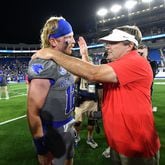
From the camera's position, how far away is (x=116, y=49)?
2.82m

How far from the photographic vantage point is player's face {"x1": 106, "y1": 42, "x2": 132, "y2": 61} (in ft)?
9.18

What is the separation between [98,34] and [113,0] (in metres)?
8.39

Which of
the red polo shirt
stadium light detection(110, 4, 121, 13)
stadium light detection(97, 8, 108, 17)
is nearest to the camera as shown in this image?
the red polo shirt

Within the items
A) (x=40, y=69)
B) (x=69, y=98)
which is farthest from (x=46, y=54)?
(x=69, y=98)

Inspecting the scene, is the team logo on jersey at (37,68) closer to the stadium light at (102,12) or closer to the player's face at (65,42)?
the player's face at (65,42)

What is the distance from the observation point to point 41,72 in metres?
2.94

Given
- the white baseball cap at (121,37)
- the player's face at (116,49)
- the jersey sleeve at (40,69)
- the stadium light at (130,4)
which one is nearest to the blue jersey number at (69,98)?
the jersey sleeve at (40,69)

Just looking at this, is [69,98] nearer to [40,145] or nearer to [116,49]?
[40,145]

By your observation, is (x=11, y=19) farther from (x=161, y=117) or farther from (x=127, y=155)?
(x=127, y=155)

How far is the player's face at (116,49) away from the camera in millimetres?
2799

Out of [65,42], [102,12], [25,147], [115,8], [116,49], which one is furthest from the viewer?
[102,12]

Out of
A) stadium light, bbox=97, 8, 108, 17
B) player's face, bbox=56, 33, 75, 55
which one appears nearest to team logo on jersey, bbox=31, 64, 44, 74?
player's face, bbox=56, 33, 75, 55

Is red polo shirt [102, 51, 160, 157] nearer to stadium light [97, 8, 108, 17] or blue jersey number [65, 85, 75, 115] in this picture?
blue jersey number [65, 85, 75, 115]

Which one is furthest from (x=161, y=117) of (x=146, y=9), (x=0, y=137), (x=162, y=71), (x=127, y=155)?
(x=146, y=9)
